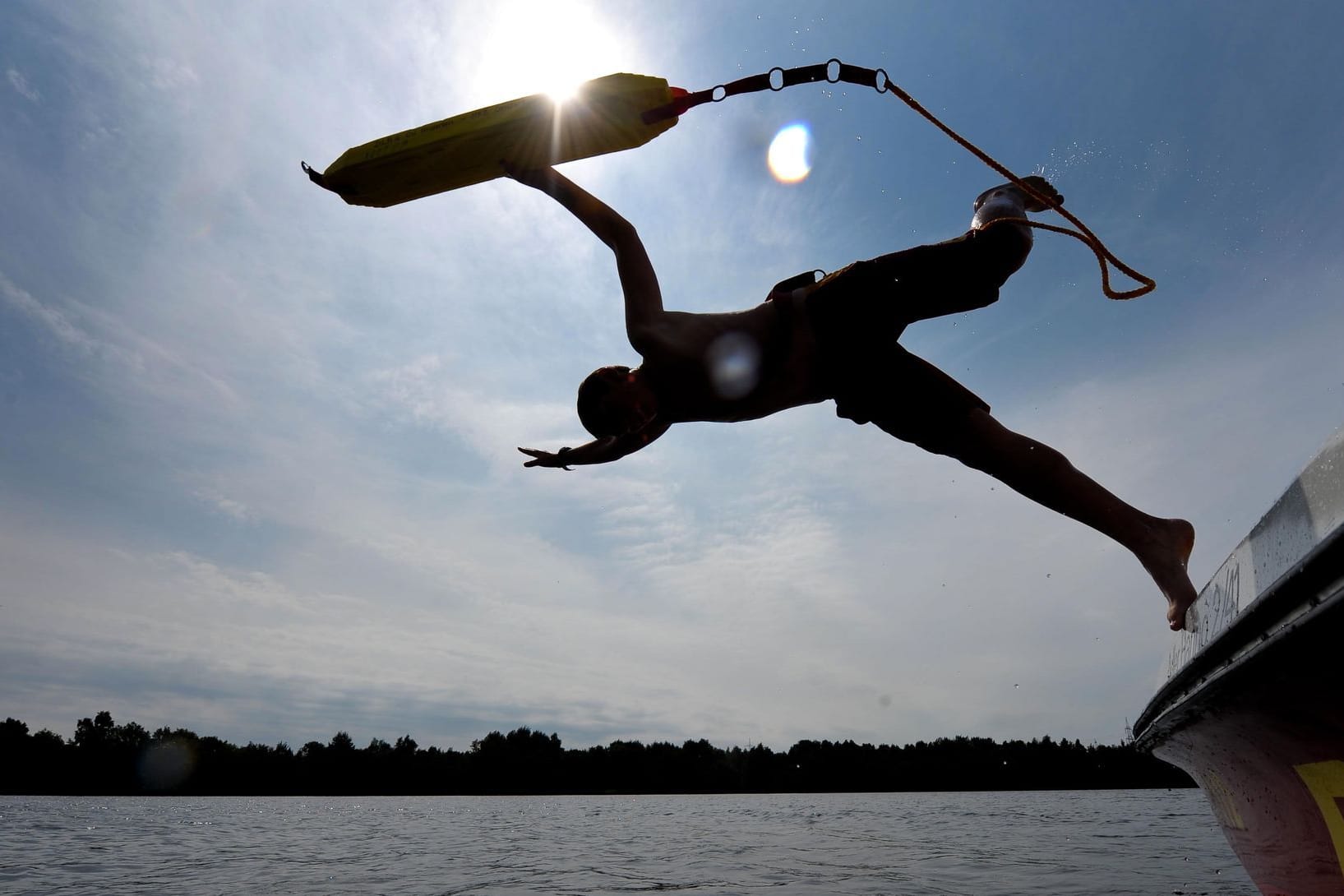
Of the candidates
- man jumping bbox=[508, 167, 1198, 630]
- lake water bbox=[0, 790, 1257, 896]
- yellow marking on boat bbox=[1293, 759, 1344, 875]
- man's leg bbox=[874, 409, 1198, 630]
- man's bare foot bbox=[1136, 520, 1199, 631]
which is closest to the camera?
yellow marking on boat bbox=[1293, 759, 1344, 875]

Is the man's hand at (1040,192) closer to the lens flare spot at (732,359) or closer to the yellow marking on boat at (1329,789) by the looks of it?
the lens flare spot at (732,359)

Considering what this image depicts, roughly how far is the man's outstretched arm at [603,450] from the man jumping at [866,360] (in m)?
0.24

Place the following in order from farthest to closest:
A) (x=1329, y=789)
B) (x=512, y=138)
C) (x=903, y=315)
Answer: (x=512, y=138) < (x=903, y=315) < (x=1329, y=789)

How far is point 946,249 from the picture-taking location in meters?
3.58

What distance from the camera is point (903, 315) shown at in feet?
12.2

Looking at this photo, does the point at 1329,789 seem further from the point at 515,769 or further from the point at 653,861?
the point at 515,769

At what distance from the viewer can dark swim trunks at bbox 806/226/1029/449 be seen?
3.58 m

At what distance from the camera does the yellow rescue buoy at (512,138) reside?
424 cm

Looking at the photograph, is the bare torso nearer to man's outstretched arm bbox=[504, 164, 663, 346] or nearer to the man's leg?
man's outstretched arm bbox=[504, 164, 663, 346]

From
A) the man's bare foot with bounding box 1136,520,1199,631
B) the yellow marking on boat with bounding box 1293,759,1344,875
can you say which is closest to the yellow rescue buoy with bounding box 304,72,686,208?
the man's bare foot with bounding box 1136,520,1199,631

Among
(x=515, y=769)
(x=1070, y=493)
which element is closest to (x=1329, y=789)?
(x=1070, y=493)

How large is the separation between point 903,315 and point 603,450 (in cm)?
172

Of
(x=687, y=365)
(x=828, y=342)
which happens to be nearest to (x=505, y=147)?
(x=687, y=365)

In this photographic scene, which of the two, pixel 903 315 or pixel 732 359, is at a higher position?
pixel 903 315
